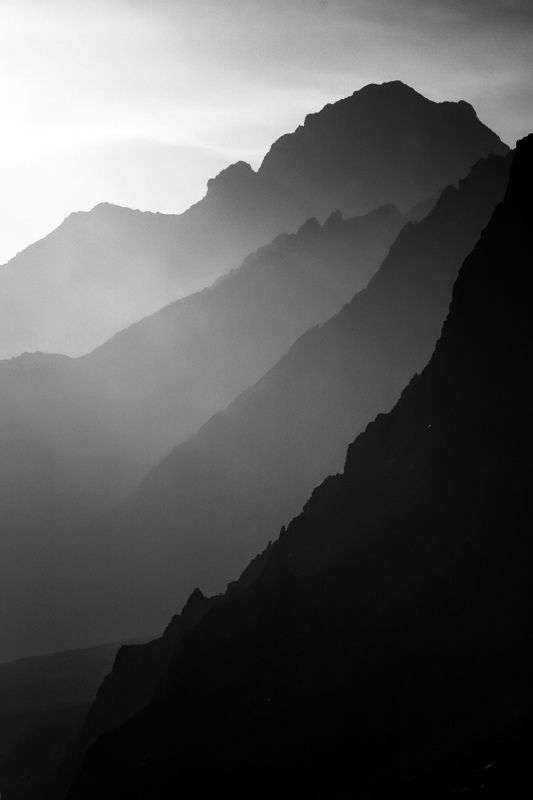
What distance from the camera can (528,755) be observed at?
39375 millimetres

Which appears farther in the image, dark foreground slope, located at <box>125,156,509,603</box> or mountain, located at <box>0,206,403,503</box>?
mountain, located at <box>0,206,403,503</box>

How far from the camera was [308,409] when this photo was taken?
507ft

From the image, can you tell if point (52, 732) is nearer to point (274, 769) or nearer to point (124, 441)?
point (274, 769)

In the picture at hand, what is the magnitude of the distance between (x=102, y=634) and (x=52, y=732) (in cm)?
6014

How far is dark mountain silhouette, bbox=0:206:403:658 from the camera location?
578 ft

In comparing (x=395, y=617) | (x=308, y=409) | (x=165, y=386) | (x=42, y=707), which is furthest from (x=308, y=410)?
(x=395, y=617)

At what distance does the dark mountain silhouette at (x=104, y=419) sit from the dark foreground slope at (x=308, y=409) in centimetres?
1834

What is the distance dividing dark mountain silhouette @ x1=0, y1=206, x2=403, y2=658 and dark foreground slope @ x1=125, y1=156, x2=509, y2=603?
18343 millimetres

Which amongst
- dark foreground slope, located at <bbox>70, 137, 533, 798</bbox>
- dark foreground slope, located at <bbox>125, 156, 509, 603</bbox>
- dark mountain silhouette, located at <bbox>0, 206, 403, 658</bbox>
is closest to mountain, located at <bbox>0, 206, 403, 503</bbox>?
dark mountain silhouette, located at <bbox>0, 206, 403, 658</bbox>

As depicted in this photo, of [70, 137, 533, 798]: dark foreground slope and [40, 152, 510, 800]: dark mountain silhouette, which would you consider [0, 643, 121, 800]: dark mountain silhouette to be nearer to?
[40, 152, 510, 800]: dark mountain silhouette

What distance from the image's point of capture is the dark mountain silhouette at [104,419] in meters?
176

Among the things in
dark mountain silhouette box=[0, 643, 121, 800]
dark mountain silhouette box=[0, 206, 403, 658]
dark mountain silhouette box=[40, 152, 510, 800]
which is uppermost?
dark mountain silhouette box=[0, 206, 403, 658]

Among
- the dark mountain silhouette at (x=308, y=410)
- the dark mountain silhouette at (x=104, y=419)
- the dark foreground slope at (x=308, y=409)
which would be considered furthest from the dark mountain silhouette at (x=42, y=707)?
the dark mountain silhouette at (x=308, y=410)

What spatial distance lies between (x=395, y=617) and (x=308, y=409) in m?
101
